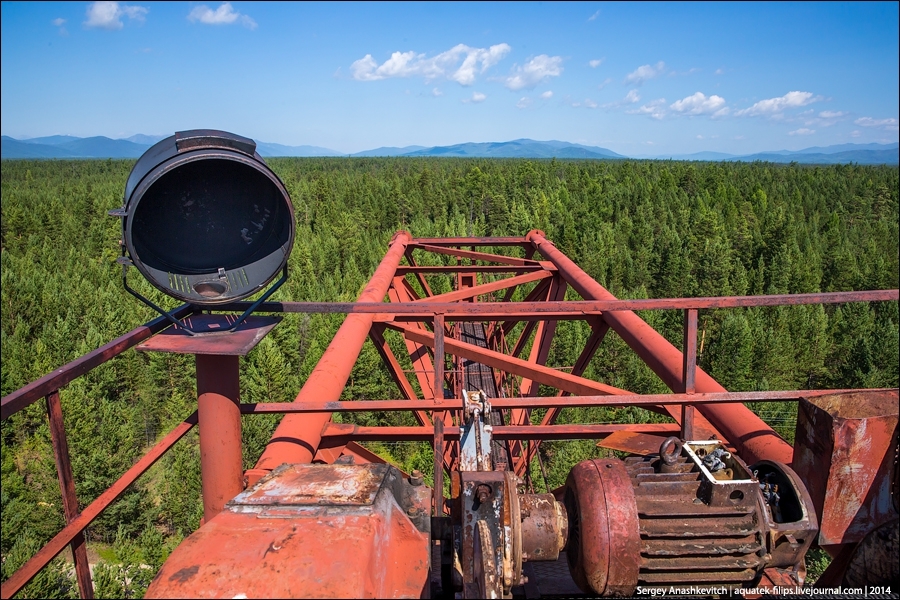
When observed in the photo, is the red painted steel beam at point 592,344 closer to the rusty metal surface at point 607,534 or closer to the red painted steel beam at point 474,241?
the rusty metal surface at point 607,534

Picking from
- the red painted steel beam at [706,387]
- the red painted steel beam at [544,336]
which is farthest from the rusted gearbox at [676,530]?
the red painted steel beam at [544,336]

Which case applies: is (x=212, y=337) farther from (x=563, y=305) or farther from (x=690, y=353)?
(x=690, y=353)

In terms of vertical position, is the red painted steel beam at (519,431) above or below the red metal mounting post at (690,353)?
below

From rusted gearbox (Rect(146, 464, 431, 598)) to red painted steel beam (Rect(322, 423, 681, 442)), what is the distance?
1303 mm

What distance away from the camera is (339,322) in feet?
106

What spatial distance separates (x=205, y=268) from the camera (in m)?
2.62

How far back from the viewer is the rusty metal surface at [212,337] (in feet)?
7.86

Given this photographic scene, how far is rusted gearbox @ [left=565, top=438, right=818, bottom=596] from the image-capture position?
Answer: 2.02 meters

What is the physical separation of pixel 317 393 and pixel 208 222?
133cm

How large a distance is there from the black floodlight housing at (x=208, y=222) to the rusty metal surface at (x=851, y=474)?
233 centimetres

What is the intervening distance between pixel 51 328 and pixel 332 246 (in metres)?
22.5

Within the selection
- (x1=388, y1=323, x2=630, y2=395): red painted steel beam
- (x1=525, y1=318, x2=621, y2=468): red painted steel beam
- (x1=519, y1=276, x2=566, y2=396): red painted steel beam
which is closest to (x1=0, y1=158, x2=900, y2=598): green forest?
(x1=525, y1=318, x2=621, y2=468): red painted steel beam

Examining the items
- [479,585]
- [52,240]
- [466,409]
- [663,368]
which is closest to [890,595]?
[479,585]

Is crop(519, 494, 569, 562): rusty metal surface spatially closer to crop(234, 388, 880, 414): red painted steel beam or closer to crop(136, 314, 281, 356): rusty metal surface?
crop(234, 388, 880, 414): red painted steel beam
